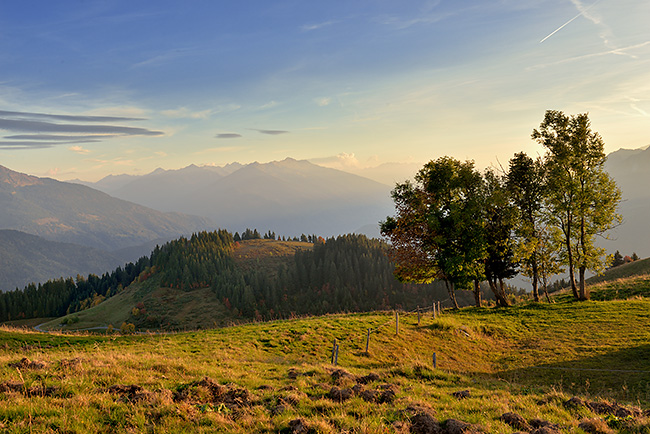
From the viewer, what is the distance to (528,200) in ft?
141

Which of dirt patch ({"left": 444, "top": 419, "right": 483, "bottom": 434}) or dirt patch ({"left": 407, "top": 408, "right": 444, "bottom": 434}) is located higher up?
dirt patch ({"left": 407, "top": 408, "right": 444, "bottom": 434})

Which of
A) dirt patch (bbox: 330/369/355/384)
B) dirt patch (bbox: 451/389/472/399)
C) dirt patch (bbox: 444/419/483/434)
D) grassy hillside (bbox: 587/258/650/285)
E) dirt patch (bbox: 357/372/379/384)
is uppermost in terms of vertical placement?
dirt patch (bbox: 444/419/483/434)

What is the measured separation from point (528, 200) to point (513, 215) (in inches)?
139

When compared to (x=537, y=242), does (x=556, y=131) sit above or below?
above

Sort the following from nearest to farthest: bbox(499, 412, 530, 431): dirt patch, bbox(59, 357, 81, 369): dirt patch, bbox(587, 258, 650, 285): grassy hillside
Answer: bbox(499, 412, 530, 431): dirt patch < bbox(59, 357, 81, 369): dirt patch < bbox(587, 258, 650, 285): grassy hillside

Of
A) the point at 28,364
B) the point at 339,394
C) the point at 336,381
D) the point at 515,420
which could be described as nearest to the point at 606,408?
the point at 515,420

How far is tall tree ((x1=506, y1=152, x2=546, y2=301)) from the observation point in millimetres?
42125

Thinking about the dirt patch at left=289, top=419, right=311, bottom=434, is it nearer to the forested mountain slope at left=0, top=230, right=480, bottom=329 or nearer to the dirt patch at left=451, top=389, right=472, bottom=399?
the dirt patch at left=451, top=389, right=472, bottom=399

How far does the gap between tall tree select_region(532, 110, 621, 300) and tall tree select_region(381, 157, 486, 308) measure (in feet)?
28.4

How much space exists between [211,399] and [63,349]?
18.3m

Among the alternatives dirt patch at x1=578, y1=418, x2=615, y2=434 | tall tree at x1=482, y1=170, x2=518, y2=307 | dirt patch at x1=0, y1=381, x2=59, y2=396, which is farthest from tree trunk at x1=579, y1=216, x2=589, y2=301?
dirt patch at x1=0, y1=381, x2=59, y2=396

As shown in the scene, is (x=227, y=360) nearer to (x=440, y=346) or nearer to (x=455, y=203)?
(x=440, y=346)

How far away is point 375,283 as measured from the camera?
179 meters

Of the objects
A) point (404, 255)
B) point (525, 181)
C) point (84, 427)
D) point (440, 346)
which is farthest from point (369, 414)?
point (525, 181)
